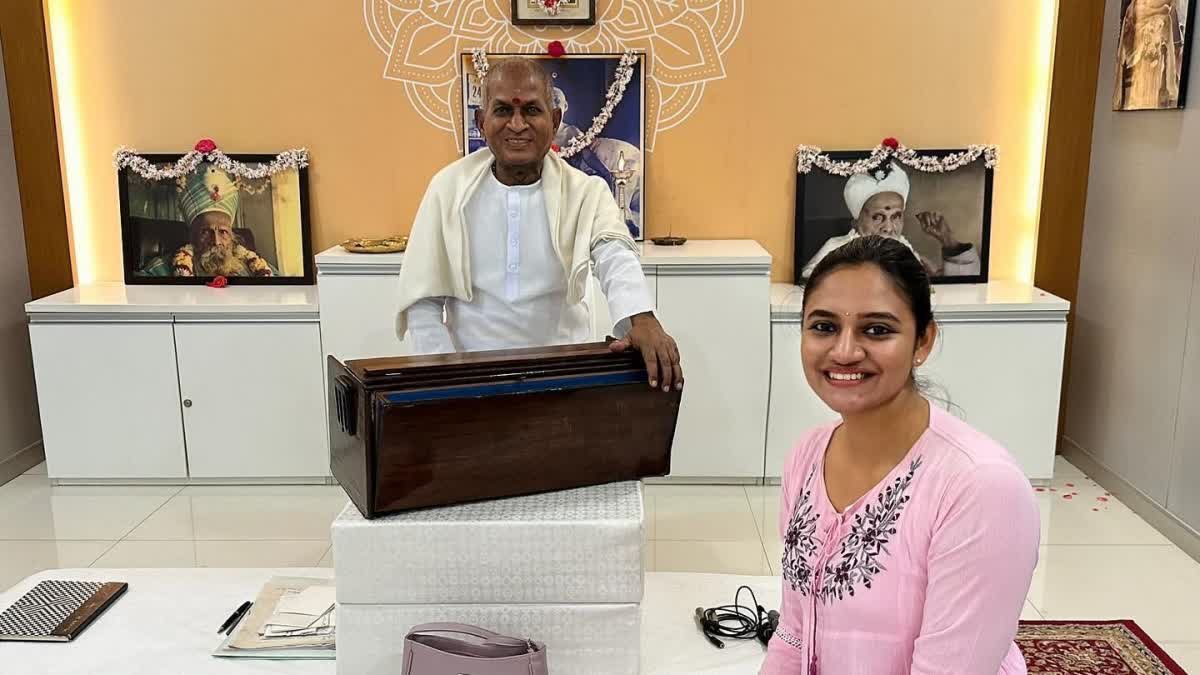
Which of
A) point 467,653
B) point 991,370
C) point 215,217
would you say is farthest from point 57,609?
point 991,370

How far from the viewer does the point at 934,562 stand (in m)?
1.38

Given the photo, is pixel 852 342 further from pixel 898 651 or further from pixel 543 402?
pixel 543 402

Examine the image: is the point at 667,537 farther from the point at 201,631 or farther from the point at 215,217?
the point at 215,217

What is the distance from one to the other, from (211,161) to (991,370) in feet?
12.5

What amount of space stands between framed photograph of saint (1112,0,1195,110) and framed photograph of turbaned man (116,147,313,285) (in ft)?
12.5

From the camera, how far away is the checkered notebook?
2305 mm

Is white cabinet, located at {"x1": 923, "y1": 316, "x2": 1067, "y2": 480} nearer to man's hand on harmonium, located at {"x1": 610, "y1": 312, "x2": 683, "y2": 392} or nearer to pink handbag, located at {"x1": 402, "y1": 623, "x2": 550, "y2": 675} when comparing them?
man's hand on harmonium, located at {"x1": 610, "y1": 312, "x2": 683, "y2": 392}

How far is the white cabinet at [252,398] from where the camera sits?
4328 mm

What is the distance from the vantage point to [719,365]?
4316mm

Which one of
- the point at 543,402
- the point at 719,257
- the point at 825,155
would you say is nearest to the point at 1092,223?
the point at 825,155

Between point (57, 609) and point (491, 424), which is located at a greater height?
point (491, 424)

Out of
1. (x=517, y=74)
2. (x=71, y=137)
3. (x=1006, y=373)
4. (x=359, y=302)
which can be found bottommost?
(x=1006, y=373)

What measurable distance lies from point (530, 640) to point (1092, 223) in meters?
3.81

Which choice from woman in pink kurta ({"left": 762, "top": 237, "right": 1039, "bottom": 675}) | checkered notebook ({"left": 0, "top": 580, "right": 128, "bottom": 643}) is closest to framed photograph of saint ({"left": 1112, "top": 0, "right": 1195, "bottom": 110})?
woman in pink kurta ({"left": 762, "top": 237, "right": 1039, "bottom": 675})
